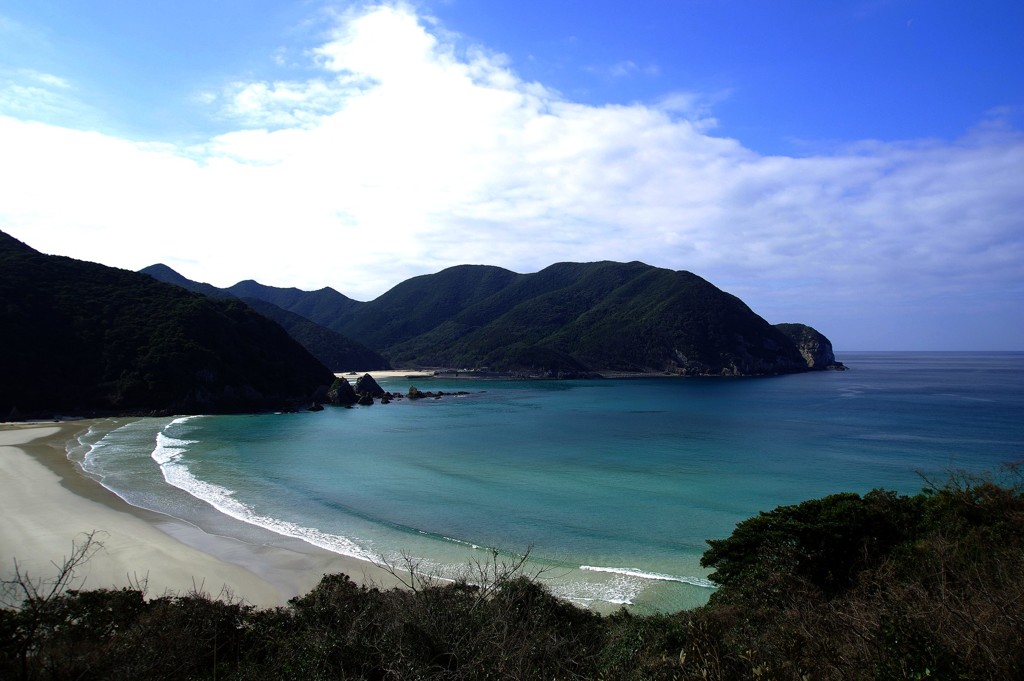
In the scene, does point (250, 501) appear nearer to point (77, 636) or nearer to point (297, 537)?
point (297, 537)

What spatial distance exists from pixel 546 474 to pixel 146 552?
17.4 m

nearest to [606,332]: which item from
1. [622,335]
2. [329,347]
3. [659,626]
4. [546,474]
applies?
[622,335]

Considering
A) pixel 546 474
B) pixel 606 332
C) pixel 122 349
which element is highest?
pixel 606 332

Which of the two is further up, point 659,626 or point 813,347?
point 813,347

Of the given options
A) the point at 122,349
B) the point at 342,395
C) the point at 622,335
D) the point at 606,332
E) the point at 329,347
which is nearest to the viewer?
the point at 122,349

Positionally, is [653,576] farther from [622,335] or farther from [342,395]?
[622,335]

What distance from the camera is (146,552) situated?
1672 cm

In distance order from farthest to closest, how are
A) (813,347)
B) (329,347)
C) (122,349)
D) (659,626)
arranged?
(813,347)
(329,347)
(122,349)
(659,626)

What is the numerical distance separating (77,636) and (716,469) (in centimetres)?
2764

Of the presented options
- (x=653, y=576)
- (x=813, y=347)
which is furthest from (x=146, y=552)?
(x=813, y=347)

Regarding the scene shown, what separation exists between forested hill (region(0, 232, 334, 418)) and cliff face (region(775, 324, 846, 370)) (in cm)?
12566

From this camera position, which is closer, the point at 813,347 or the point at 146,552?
the point at 146,552

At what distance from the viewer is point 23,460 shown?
30.1 meters

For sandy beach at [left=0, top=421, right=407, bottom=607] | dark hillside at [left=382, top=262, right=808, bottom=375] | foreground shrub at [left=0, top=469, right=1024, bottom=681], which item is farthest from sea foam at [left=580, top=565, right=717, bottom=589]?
dark hillside at [left=382, top=262, right=808, bottom=375]
